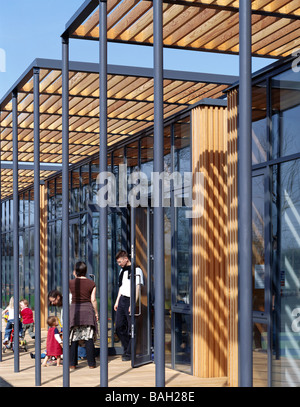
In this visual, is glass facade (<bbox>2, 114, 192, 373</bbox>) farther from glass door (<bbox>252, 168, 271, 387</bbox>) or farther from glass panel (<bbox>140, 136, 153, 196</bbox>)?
glass door (<bbox>252, 168, 271, 387</bbox>)

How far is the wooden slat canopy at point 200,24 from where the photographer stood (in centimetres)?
Result: 758

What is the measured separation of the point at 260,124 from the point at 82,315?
14.1 feet

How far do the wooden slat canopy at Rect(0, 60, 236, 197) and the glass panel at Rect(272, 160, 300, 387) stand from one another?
2863 mm

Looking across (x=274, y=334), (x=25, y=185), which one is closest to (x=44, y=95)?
(x=274, y=334)

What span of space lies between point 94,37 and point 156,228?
337cm

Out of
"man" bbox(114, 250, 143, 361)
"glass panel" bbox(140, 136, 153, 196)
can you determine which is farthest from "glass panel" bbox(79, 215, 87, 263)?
"man" bbox(114, 250, 143, 361)

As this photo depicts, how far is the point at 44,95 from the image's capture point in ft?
37.6

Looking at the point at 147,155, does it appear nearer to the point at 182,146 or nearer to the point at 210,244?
the point at 182,146

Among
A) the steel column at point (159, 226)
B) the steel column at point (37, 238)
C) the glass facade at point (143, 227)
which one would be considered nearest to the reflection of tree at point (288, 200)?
the steel column at point (159, 226)

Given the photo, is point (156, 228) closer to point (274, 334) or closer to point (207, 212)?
point (274, 334)

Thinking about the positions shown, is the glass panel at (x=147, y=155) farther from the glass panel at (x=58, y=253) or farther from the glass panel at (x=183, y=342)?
the glass panel at (x=58, y=253)

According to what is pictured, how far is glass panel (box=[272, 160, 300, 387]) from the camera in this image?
757cm

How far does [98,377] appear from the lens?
10.1 metres

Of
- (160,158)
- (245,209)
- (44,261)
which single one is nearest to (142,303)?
(160,158)
